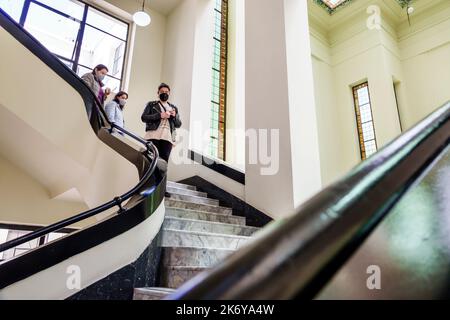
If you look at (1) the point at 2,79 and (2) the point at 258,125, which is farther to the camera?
(2) the point at 258,125

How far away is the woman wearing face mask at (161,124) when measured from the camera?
3766 millimetres

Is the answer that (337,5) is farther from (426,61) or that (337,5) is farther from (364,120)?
(364,120)

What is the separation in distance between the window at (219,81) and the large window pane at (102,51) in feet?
7.41

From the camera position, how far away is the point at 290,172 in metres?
3.48

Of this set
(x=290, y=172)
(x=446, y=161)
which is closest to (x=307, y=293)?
(x=446, y=161)

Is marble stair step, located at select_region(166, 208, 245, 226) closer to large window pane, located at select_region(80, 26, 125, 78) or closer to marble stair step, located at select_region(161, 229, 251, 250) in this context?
marble stair step, located at select_region(161, 229, 251, 250)

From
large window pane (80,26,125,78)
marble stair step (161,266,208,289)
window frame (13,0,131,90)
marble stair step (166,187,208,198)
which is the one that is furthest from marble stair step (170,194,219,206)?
large window pane (80,26,125,78)

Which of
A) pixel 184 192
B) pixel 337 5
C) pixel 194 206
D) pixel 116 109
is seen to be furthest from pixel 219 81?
pixel 337 5

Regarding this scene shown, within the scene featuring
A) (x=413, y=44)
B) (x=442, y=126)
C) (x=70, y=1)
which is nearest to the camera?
(x=442, y=126)

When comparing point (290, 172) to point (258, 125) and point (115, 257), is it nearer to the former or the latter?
point (258, 125)

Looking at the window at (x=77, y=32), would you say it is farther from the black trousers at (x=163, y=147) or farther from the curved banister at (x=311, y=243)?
the curved banister at (x=311, y=243)

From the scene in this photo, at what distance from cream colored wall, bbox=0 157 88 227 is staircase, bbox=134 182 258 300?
10.5ft

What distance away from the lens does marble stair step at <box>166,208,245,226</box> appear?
325 cm

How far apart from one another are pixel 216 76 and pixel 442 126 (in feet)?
22.6
